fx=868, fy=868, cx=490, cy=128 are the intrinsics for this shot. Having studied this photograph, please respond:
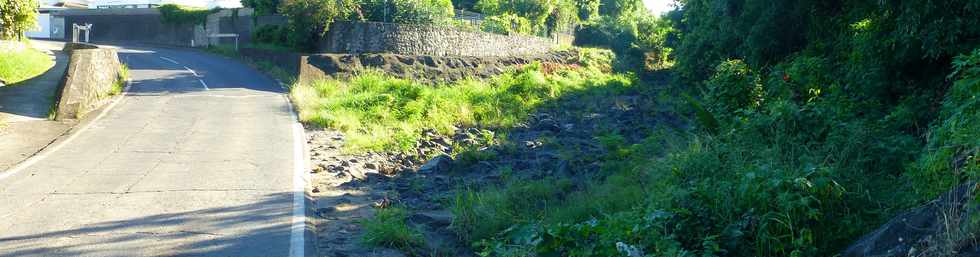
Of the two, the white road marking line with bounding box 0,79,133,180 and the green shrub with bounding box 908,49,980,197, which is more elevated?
the green shrub with bounding box 908,49,980,197

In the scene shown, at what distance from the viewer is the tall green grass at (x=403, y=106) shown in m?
19.0

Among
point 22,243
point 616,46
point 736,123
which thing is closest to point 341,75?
point 736,123

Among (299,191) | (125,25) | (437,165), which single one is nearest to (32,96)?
(437,165)

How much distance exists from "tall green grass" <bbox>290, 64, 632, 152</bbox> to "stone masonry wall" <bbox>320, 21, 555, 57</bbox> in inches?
69.7

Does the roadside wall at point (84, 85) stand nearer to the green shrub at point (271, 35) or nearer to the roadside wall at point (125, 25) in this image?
the green shrub at point (271, 35)

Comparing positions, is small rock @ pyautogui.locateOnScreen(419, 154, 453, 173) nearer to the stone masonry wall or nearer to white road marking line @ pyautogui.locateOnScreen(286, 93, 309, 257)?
white road marking line @ pyautogui.locateOnScreen(286, 93, 309, 257)

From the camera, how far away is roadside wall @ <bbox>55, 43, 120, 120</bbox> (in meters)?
18.2

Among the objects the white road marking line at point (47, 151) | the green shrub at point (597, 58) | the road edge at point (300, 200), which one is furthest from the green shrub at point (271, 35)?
the green shrub at point (597, 58)

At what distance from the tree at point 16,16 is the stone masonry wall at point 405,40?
1093 cm

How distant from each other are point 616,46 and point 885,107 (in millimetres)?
47454

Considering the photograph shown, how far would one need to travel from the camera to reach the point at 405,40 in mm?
32094

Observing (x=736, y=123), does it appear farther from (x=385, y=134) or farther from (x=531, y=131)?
(x=531, y=131)

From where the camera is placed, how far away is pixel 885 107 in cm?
1207

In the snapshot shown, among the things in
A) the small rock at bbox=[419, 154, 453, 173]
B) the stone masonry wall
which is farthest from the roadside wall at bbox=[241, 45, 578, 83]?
the small rock at bbox=[419, 154, 453, 173]
